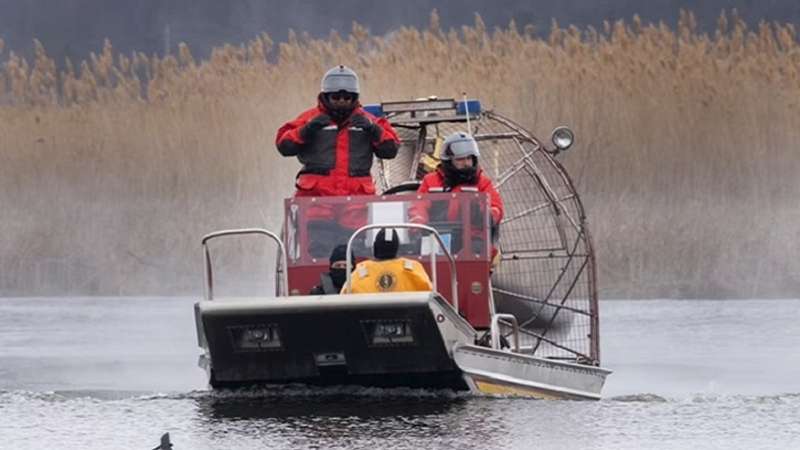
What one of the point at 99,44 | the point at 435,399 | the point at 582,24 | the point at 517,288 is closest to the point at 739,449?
the point at 435,399

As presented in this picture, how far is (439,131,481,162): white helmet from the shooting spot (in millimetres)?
15664

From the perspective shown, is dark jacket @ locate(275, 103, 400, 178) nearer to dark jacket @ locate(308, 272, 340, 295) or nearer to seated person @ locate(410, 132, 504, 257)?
seated person @ locate(410, 132, 504, 257)

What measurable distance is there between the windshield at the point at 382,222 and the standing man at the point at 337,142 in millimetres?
363

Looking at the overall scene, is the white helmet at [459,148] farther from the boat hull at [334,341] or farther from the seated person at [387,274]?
the boat hull at [334,341]

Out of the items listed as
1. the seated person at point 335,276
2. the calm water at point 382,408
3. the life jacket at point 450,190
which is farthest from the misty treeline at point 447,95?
the seated person at point 335,276

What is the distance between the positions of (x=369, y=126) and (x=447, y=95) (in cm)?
1049

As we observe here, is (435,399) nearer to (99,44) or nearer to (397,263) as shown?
(397,263)

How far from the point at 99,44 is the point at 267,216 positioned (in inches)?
221

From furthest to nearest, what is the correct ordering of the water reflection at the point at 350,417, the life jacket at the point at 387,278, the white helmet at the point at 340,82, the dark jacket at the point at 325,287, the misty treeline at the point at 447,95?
the misty treeline at the point at 447,95, the white helmet at the point at 340,82, the dark jacket at the point at 325,287, the life jacket at the point at 387,278, the water reflection at the point at 350,417

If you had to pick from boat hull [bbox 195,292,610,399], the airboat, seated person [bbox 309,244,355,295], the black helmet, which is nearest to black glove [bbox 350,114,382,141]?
the airboat

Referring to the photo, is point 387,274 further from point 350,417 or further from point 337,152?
point 337,152

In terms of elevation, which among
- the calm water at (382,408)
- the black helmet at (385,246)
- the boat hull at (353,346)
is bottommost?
the calm water at (382,408)

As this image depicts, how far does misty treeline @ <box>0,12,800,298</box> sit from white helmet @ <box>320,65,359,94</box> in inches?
398

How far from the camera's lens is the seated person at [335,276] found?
14.8m
